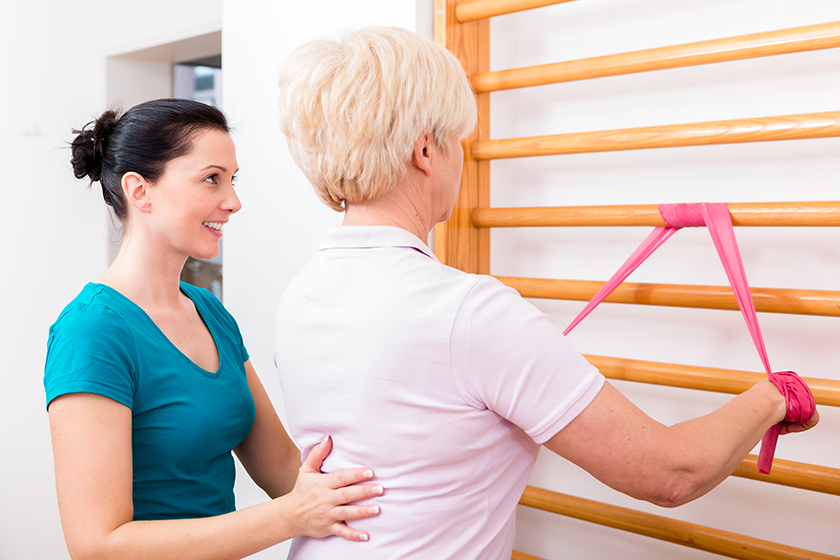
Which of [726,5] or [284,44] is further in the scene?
[284,44]

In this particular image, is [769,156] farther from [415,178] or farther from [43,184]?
[43,184]

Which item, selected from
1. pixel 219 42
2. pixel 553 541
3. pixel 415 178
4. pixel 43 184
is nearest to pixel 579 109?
pixel 415 178

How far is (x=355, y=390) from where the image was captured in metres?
0.72

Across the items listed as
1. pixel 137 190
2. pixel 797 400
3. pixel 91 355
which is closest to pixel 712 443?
pixel 797 400

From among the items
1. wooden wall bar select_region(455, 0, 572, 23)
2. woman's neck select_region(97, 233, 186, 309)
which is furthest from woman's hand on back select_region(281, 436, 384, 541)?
wooden wall bar select_region(455, 0, 572, 23)

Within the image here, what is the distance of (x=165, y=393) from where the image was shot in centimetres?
98

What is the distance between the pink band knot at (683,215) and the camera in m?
0.97

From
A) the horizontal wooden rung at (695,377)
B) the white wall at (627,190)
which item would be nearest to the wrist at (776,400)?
the horizontal wooden rung at (695,377)

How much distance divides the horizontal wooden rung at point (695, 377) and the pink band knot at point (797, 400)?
0.13m

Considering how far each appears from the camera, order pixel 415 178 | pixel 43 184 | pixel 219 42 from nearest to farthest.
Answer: pixel 415 178 < pixel 219 42 < pixel 43 184

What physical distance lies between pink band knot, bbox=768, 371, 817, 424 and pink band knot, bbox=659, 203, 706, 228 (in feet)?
0.88

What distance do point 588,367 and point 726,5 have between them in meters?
0.75

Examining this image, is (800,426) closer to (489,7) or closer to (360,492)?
(360,492)

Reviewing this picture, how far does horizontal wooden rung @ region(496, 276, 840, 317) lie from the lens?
3.04 ft
